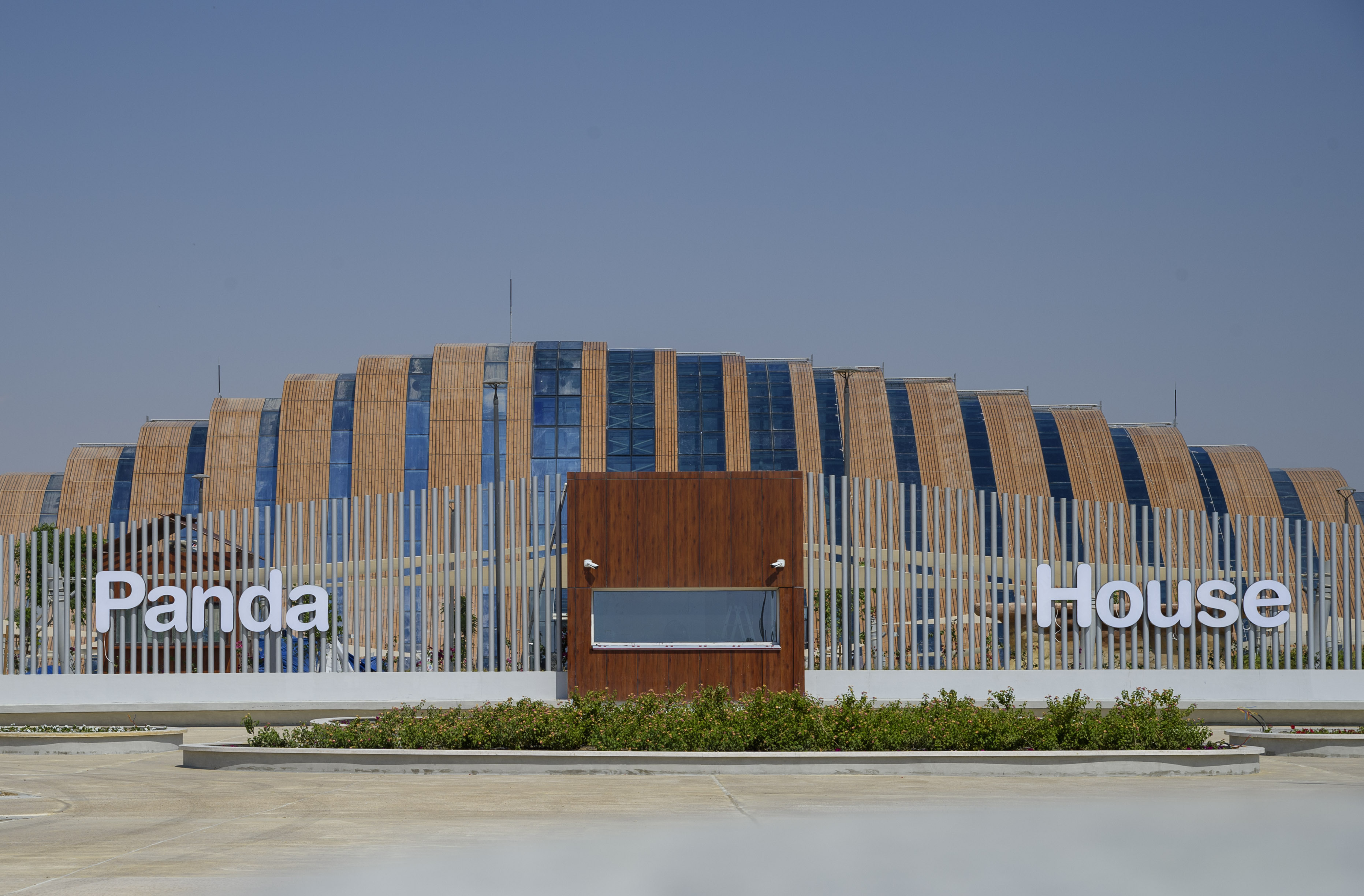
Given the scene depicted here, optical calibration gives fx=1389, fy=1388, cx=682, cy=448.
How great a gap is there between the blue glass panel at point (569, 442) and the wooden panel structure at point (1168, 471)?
2350cm

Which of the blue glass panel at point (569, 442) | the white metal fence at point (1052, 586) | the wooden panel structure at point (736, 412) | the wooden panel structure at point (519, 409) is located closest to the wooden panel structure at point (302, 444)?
the wooden panel structure at point (519, 409)

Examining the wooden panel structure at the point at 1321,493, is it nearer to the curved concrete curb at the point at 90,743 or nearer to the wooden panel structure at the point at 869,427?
the wooden panel structure at the point at 869,427

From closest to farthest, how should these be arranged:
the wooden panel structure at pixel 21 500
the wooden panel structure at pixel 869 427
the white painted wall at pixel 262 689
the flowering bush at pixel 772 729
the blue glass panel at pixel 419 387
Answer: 1. the flowering bush at pixel 772 729
2. the white painted wall at pixel 262 689
3. the wooden panel structure at pixel 869 427
4. the blue glass panel at pixel 419 387
5. the wooden panel structure at pixel 21 500

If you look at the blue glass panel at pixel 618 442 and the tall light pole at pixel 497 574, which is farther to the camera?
the blue glass panel at pixel 618 442

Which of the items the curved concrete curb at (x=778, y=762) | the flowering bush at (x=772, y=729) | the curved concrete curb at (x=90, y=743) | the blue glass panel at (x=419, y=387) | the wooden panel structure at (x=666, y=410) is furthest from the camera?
the blue glass panel at (x=419, y=387)

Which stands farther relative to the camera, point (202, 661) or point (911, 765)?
point (202, 661)

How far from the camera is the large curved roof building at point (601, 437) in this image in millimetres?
55438

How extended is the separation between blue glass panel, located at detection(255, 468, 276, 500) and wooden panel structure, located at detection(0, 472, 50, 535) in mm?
11519

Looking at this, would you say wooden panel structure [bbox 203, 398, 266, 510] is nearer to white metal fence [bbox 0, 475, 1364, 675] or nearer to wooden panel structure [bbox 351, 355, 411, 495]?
wooden panel structure [bbox 351, 355, 411, 495]

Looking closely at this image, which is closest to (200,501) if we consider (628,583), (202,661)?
(202,661)

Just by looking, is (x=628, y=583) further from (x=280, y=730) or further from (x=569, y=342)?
(x=569, y=342)

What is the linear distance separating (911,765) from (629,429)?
1554 inches

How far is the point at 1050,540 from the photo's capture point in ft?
82.6

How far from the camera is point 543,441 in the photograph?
2191 inches
